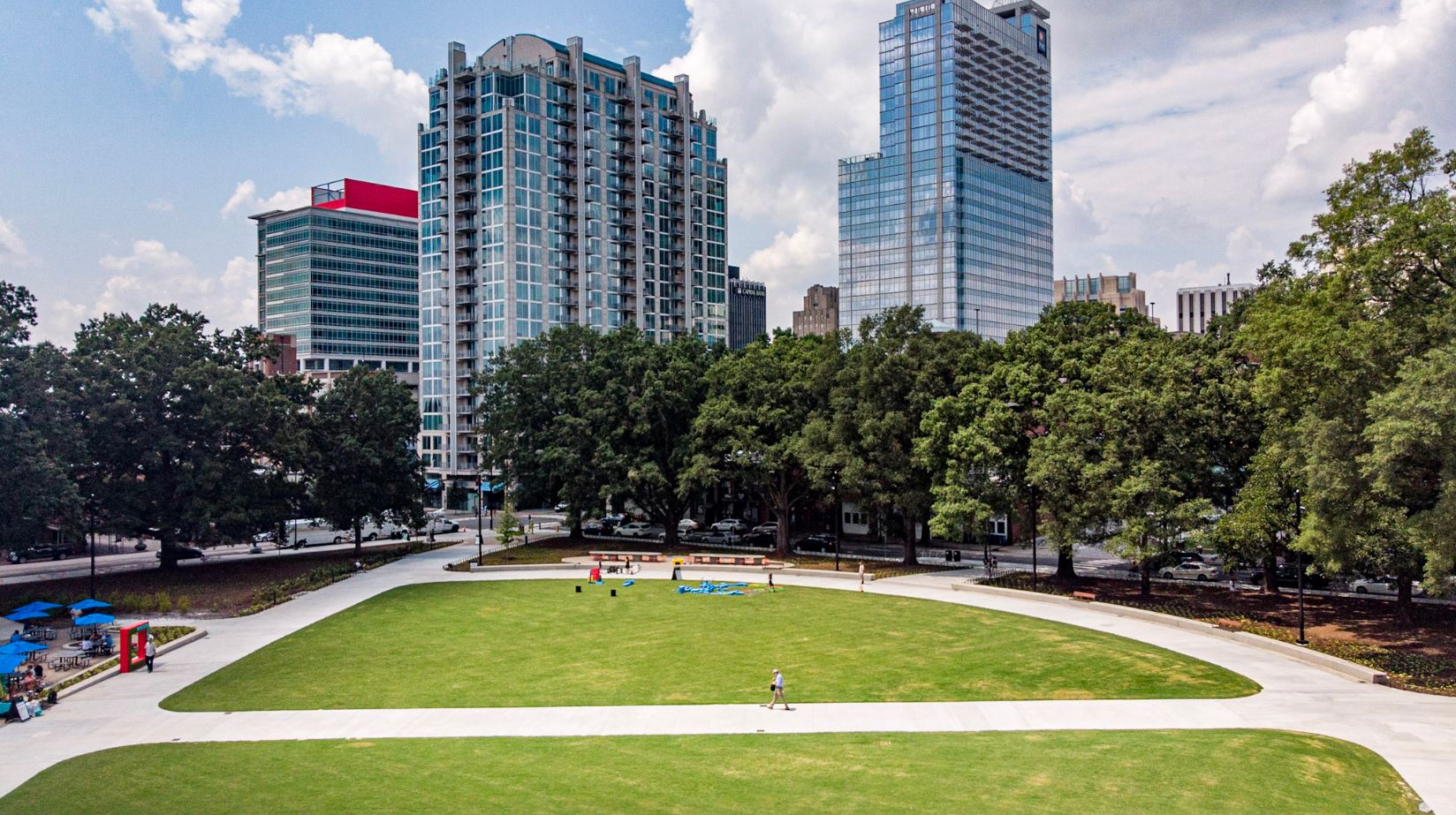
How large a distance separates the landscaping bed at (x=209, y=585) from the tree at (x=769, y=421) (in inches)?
918

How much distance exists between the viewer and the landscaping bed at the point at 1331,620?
31109 millimetres

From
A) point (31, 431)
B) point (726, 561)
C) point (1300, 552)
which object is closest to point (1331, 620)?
point (1300, 552)

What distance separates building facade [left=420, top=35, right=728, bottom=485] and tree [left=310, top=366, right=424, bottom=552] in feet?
169

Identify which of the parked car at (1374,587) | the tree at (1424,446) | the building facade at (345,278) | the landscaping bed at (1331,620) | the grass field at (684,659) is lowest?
the grass field at (684,659)

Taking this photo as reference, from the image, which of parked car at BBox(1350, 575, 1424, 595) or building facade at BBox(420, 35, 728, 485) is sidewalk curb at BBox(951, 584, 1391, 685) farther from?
building facade at BBox(420, 35, 728, 485)

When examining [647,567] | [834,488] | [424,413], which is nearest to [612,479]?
[647,567]

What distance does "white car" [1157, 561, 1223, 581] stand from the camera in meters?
50.9

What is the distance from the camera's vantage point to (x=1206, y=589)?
1850 inches

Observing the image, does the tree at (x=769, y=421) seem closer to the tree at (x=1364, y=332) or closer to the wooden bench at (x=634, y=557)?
the wooden bench at (x=634, y=557)

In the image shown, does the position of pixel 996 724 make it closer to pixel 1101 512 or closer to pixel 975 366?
pixel 1101 512

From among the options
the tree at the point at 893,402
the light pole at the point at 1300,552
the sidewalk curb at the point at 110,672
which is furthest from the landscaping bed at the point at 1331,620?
the sidewalk curb at the point at 110,672

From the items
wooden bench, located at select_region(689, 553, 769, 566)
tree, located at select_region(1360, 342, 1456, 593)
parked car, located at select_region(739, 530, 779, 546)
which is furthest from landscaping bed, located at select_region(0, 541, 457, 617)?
tree, located at select_region(1360, 342, 1456, 593)

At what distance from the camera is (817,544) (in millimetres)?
67188

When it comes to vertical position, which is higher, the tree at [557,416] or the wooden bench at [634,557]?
the tree at [557,416]
